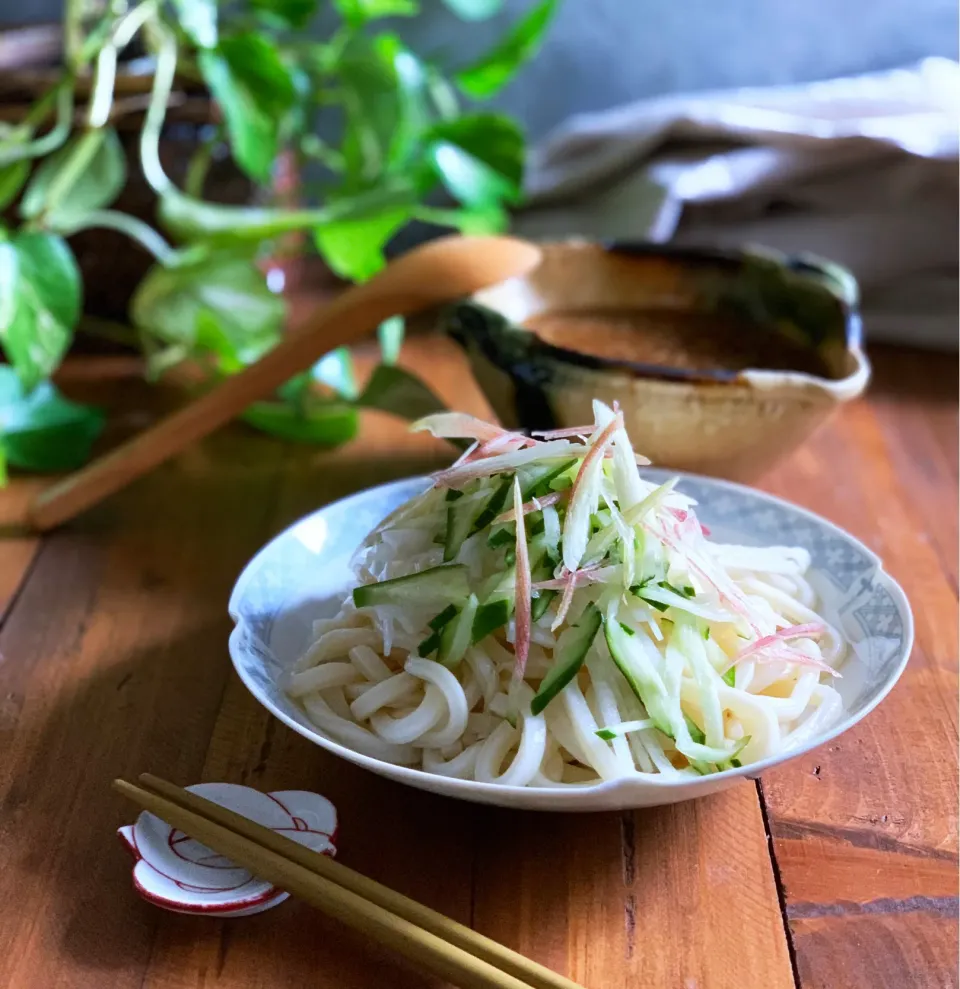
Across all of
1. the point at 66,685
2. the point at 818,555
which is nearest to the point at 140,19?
the point at 66,685

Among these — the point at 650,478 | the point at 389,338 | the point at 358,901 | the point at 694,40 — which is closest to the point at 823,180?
the point at 694,40

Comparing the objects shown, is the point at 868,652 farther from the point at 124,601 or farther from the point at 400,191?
the point at 400,191

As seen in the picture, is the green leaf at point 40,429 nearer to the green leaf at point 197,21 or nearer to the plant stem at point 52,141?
the plant stem at point 52,141

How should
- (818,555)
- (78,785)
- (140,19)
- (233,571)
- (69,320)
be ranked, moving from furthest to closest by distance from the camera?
(140,19) < (69,320) < (233,571) < (818,555) < (78,785)

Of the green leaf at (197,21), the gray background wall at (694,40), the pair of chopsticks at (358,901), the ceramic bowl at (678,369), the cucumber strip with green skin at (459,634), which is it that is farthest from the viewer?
the gray background wall at (694,40)

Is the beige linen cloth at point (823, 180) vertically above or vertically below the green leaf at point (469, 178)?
below

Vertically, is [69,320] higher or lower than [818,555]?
higher

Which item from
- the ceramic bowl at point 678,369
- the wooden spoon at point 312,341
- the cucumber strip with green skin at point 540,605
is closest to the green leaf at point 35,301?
the wooden spoon at point 312,341
